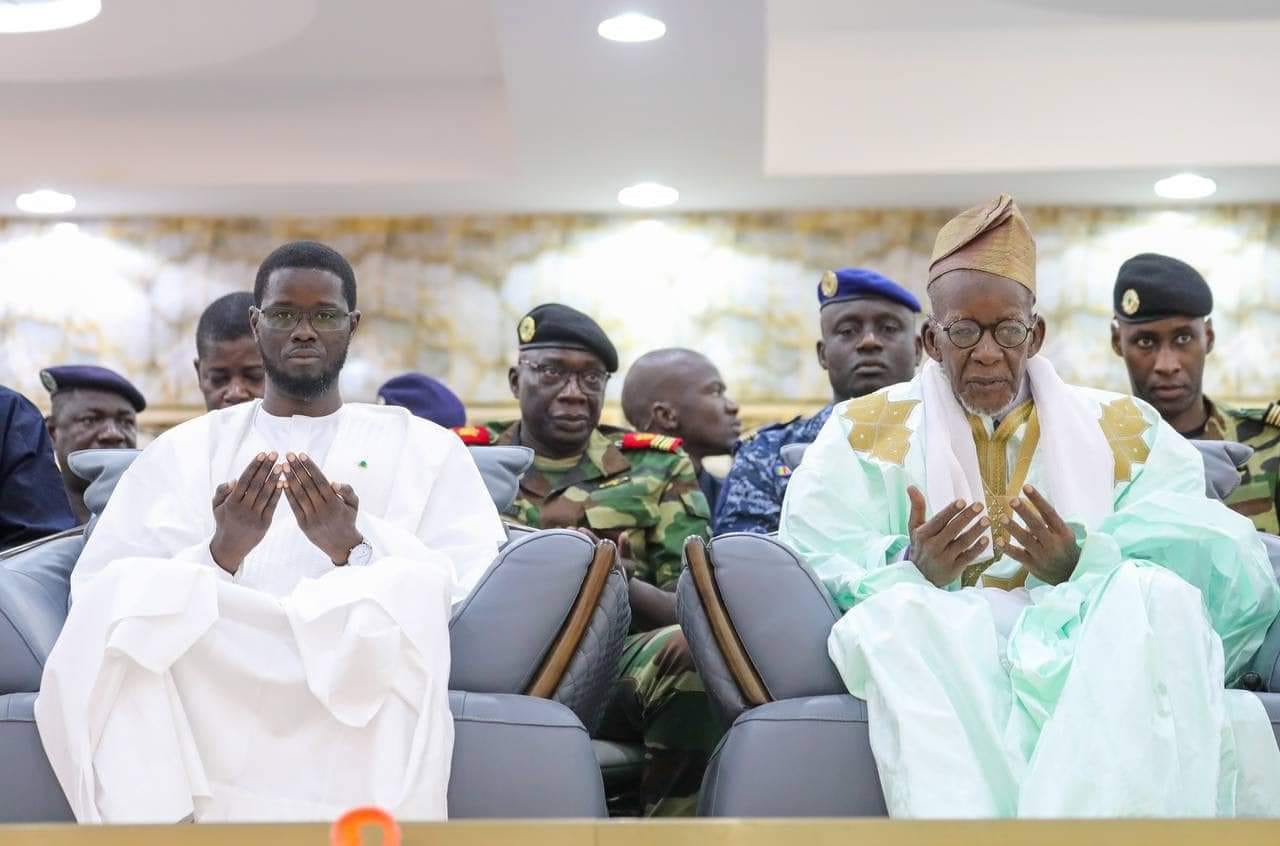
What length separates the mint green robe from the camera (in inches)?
121

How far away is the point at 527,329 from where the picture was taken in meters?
5.51

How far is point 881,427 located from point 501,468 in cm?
103

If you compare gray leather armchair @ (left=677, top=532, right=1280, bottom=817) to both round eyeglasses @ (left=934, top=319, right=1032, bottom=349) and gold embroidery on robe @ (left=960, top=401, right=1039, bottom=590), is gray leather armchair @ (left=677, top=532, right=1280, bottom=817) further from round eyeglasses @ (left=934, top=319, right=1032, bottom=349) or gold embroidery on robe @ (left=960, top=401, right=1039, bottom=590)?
round eyeglasses @ (left=934, top=319, right=1032, bottom=349)

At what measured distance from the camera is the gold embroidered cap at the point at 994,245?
3.99 metres

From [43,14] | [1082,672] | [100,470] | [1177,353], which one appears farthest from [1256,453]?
[43,14]

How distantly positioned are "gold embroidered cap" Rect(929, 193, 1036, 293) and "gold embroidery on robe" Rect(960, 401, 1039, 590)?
32 cm

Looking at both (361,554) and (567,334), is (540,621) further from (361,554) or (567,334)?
(567,334)

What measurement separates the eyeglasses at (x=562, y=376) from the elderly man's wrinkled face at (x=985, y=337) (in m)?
1.62

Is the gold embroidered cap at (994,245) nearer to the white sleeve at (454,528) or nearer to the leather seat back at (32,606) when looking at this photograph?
the white sleeve at (454,528)

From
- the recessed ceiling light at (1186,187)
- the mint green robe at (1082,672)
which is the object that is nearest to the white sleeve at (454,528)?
the mint green robe at (1082,672)

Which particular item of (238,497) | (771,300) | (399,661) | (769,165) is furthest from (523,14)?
(399,661)

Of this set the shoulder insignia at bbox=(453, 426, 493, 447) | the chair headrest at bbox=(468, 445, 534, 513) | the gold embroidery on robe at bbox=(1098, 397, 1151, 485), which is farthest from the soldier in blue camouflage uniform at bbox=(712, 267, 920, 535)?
the gold embroidery on robe at bbox=(1098, 397, 1151, 485)

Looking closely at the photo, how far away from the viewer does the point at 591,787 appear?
10.6ft

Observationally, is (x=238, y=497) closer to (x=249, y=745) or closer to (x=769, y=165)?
(x=249, y=745)
